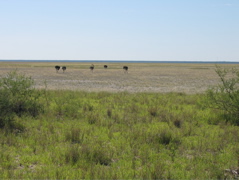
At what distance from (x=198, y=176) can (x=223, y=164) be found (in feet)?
3.30

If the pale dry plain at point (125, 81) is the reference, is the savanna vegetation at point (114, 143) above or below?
below

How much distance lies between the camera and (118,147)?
6.86 metres

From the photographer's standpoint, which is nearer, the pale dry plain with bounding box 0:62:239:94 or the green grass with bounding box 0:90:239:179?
the green grass with bounding box 0:90:239:179

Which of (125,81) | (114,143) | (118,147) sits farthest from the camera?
(125,81)

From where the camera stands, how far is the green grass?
5.27 meters

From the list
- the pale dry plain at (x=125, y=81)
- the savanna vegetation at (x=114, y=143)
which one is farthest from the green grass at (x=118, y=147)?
the pale dry plain at (x=125, y=81)

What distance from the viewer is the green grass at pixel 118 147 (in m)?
5.27

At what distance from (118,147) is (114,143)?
1.22 feet

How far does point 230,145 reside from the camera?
23.5 feet

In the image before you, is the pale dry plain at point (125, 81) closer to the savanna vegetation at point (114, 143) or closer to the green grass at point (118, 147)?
the savanna vegetation at point (114, 143)

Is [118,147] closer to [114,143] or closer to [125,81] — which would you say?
[114,143]

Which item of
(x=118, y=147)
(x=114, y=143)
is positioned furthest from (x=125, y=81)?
(x=118, y=147)

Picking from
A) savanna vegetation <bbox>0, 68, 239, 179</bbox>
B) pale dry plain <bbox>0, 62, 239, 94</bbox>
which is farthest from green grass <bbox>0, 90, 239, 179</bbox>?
pale dry plain <bbox>0, 62, 239, 94</bbox>

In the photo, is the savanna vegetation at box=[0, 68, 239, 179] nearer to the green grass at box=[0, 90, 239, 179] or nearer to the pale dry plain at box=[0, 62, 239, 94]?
the green grass at box=[0, 90, 239, 179]
